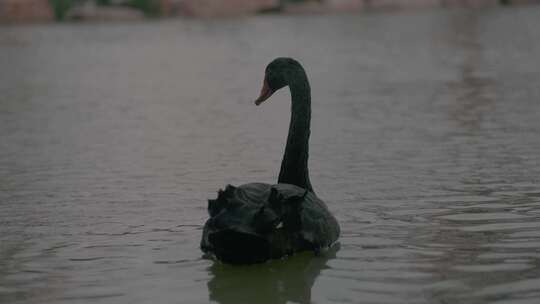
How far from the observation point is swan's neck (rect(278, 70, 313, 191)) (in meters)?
6.08

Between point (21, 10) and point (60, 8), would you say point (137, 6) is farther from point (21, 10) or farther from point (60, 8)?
point (21, 10)

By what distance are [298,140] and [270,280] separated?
1056 millimetres

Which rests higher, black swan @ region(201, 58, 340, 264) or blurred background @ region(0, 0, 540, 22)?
blurred background @ region(0, 0, 540, 22)

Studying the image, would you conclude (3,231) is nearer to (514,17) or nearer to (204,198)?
(204,198)

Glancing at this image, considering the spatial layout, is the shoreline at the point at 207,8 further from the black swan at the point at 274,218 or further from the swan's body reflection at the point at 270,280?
the swan's body reflection at the point at 270,280

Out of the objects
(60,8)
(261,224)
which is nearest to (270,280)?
(261,224)

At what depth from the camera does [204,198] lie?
7.35 metres

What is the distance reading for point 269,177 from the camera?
810 cm

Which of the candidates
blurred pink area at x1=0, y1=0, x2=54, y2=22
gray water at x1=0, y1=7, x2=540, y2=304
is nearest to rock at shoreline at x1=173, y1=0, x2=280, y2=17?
blurred pink area at x1=0, y1=0, x2=54, y2=22

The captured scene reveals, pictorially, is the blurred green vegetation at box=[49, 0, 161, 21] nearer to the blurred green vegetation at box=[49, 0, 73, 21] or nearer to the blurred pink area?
the blurred green vegetation at box=[49, 0, 73, 21]

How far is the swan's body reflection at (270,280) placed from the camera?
198 inches

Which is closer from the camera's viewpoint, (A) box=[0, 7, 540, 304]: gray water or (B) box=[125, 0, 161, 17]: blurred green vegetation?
(A) box=[0, 7, 540, 304]: gray water

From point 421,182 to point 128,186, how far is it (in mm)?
2018

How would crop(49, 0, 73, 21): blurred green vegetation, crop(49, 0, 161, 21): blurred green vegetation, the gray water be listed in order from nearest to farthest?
the gray water < crop(49, 0, 73, 21): blurred green vegetation < crop(49, 0, 161, 21): blurred green vegetation
